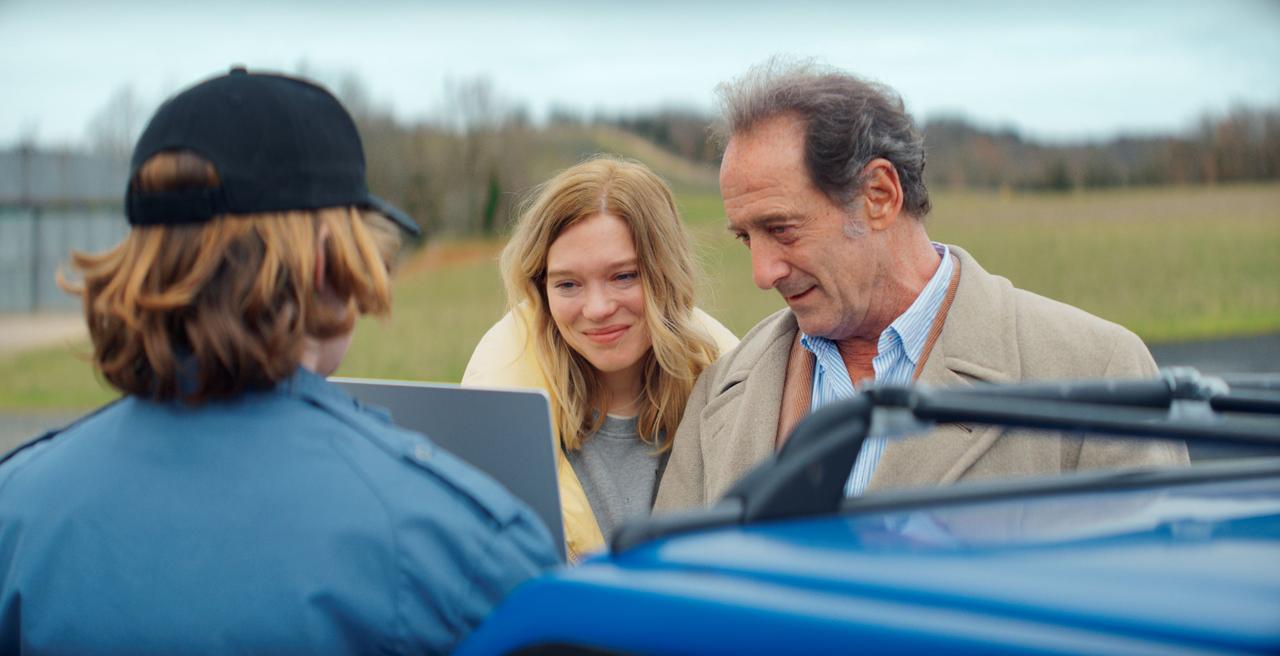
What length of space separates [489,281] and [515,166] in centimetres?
748

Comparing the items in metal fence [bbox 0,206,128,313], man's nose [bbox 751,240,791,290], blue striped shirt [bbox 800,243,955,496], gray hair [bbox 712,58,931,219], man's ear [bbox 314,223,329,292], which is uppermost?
gray hair [bbox 712,58,931,219]

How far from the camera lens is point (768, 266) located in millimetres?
3324

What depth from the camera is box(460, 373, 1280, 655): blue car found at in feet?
3.25

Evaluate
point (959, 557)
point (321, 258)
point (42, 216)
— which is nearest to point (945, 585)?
point (959, 557)

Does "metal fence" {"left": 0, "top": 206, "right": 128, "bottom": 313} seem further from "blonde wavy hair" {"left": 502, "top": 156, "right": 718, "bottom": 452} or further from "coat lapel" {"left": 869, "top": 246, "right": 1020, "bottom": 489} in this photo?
"coat lapel" {"left": 869, "top": 246, "right": 1020, "bottom": 489}

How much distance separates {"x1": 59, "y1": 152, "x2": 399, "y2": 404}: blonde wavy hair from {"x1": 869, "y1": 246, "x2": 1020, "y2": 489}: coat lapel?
5.17 feet

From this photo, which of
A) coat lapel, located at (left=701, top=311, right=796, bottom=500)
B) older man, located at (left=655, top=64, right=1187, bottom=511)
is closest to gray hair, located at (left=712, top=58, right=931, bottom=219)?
older man, located at (left=655, top=64, right=1187, bottom=511)

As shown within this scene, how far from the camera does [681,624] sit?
1094mm

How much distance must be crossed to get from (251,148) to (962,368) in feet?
6.21

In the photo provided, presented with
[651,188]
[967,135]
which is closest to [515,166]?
[967,135]

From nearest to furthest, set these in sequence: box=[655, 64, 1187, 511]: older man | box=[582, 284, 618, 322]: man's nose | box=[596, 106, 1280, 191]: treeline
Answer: box=[655, 64, 1187, 511]: older man → box=[582, 284, 618, 322]: man's nose → box=[596, 106, 1280, 191]: treeline

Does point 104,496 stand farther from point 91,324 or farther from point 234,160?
point 234,160

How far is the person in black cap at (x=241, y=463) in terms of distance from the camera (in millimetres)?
1517

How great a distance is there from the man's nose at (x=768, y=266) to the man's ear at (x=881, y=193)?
247 millimetres
